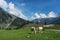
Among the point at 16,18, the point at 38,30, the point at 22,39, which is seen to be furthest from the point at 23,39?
the point at 16,18

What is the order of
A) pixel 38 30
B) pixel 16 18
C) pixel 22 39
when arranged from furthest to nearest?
pixel 16 18 → pixel 38 30 → pixel 22 39

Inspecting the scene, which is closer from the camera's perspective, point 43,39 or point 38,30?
point 43,39

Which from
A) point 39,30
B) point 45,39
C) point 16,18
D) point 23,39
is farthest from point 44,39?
point 16,18

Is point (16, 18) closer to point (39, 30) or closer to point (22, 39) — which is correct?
point (39, 30)

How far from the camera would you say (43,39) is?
28203 millimetres

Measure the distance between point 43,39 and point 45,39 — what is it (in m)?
0.30

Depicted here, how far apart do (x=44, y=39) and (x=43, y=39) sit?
204 millimetres

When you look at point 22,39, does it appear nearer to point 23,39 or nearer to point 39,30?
point 23,39

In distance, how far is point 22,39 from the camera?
2803 cm

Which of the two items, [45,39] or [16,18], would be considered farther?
[16,18]

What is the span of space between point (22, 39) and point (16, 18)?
521 feet

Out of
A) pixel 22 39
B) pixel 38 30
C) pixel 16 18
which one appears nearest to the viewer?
pixel 22 39

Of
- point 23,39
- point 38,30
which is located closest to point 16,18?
point 38,30

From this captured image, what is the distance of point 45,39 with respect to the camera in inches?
1105
